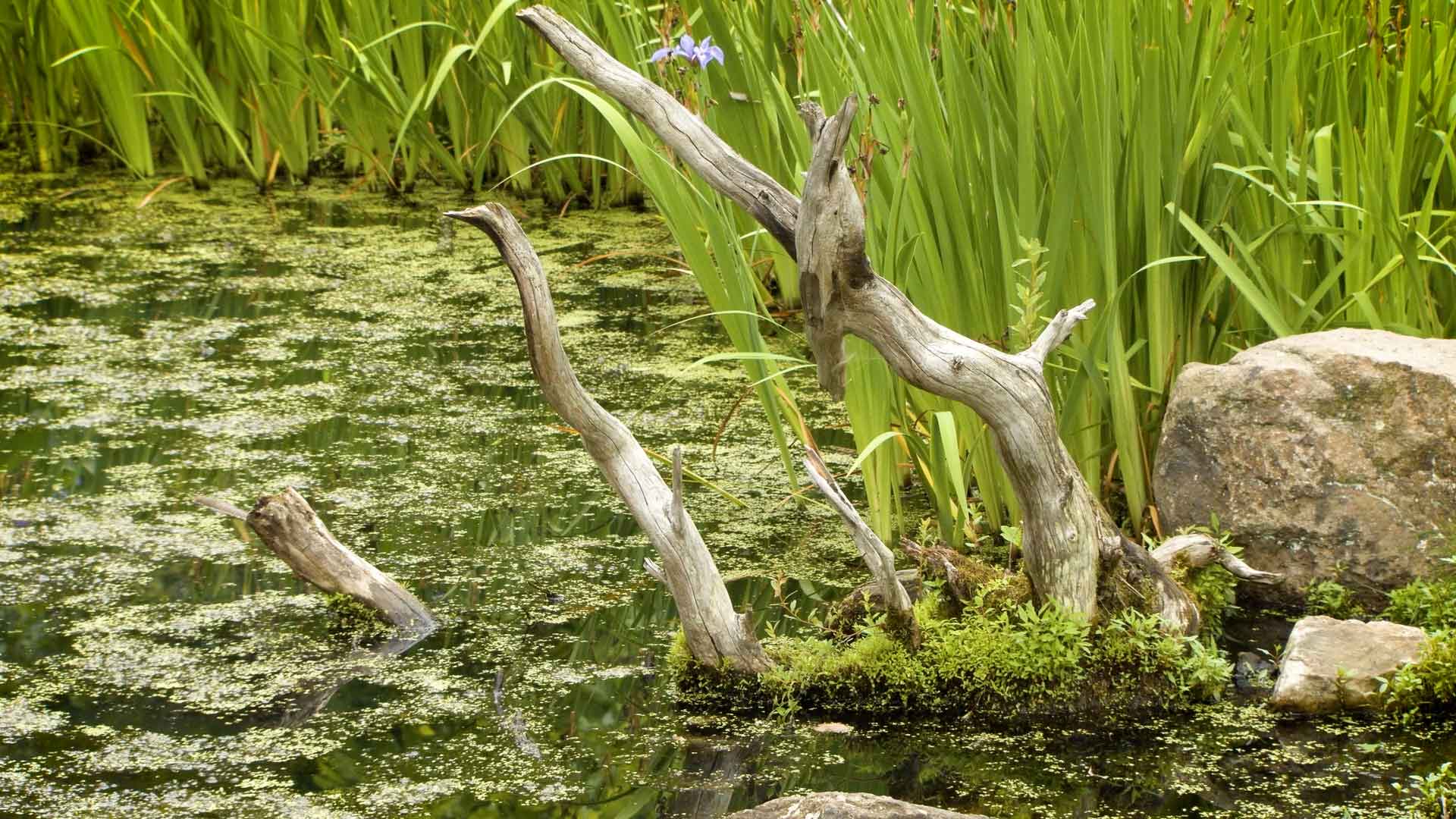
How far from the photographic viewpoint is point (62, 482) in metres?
2.96

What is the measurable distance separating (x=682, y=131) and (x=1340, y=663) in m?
1.13

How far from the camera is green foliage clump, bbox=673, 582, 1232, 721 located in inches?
83.3

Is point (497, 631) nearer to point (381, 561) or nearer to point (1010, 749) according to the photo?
point (381, 561)

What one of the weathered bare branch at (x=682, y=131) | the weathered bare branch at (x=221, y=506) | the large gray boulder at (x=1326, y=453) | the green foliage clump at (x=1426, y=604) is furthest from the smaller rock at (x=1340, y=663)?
the weathered bare branch at (x=221, y=506)

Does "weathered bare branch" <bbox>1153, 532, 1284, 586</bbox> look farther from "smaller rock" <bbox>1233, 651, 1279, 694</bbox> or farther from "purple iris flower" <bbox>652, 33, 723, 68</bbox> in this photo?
"purple iris flower" <bbox>652, 33, 723, 68</bbox>

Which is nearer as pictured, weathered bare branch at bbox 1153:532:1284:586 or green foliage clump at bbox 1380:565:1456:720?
green foliage clump at bbox 1380:565:1456:720

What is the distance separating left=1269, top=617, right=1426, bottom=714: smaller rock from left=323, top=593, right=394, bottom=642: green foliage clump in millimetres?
1305

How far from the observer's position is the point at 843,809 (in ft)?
5.54

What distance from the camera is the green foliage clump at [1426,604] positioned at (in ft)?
7.40

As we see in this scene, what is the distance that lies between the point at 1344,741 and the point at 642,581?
1.10 meters

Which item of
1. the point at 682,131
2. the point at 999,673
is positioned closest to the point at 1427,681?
the point at 999,673

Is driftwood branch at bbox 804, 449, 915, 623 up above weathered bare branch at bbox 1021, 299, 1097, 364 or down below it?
below

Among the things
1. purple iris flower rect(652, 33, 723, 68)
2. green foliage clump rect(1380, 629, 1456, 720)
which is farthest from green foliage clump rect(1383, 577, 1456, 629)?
purple iris flower rect(652, 33, 723, 68)

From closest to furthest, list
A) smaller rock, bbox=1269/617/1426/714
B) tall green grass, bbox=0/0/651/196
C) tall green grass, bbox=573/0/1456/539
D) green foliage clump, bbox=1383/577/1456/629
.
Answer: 1. smaller rock, bbox=1269/617/1426/714
2. green foliage clump, bbox=1383/577/1456/629
3. tall green grass, bbox=573/0/1456/539
4. tall green grass, bbox=0/0/651/196
